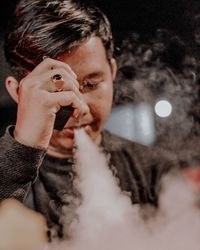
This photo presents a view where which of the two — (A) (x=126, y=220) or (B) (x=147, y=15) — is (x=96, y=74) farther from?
(A) (x=126, y=220)

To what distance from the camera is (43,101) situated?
180cm

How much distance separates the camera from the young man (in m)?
1.79

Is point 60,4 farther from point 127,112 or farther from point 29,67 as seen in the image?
point 127,112

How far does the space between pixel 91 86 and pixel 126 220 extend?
571 mm

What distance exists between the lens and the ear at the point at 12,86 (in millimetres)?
1853

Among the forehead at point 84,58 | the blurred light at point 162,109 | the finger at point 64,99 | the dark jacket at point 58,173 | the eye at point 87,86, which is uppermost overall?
the forehead at point 84,58

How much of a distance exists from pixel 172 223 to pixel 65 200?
1.46ft

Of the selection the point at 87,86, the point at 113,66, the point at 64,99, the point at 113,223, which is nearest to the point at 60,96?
the point at 64,99

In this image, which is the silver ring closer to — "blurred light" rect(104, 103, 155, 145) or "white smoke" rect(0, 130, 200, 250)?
"blurred light" rect(104, 103, 155, 145)

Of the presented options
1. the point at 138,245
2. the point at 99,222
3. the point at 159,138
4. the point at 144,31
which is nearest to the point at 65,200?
the point at 99,222

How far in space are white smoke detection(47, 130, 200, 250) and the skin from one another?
7.0 inches

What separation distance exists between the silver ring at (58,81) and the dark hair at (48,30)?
0.30ft

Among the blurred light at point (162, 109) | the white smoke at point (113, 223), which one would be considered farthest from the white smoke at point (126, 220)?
the blurred light at point (162, 109)

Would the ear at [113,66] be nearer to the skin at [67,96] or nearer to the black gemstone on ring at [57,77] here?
the skin at [67,96]
